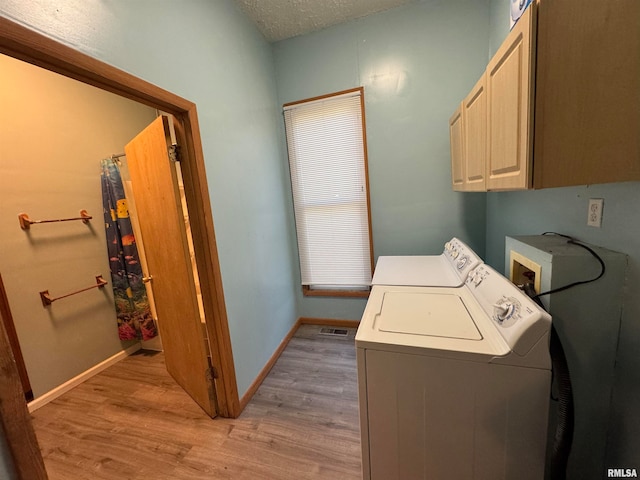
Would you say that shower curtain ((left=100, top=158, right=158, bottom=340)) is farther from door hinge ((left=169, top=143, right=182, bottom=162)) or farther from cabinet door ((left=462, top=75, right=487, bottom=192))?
cabinet door ((left=462, top=75, right=487, bottom=192))

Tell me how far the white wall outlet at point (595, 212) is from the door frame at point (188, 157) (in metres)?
1.85

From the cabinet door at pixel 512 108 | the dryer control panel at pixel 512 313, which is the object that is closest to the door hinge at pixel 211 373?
the dryer control panel at pixel 512 313

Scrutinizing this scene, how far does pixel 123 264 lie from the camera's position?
2389 millimetres

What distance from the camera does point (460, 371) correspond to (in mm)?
864

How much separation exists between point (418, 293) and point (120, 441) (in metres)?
2.06

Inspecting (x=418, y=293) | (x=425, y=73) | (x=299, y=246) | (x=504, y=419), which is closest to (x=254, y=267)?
(x=299, y=246)

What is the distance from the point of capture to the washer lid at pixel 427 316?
97 cm

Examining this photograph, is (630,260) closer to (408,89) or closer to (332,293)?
(408,89)

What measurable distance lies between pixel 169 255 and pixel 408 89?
7.85ft

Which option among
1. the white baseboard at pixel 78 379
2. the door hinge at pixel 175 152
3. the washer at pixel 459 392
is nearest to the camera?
the washer at pixel 459 392

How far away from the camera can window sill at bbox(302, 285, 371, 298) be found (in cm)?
261

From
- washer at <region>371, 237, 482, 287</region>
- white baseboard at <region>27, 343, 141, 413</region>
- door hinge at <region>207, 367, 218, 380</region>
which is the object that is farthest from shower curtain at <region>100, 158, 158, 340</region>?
washer at <region>371, 237, 482, 287</region>

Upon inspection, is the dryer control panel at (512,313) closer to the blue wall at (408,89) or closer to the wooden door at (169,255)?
the blue wall at (408,89)

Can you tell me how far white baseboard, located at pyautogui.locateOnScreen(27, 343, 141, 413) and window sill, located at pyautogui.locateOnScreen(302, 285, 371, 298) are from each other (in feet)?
6.23
